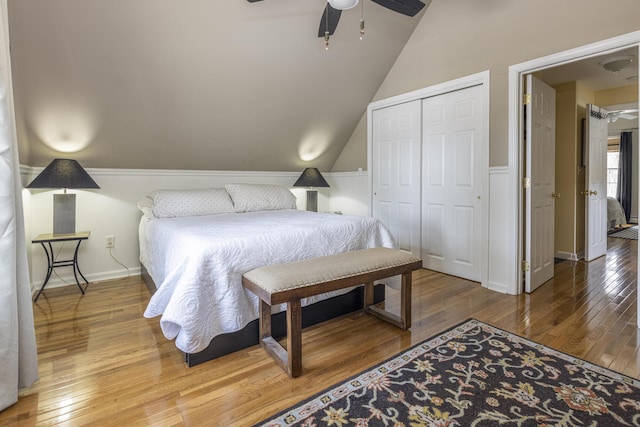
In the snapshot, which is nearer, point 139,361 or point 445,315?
point 139,361

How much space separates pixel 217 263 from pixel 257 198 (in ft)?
6.17

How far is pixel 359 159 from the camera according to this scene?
14.8 ft

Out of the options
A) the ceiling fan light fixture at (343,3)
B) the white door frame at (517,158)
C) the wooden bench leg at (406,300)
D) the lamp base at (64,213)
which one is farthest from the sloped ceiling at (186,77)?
the wooden bench leg at (406,300)

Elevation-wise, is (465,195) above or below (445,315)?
above

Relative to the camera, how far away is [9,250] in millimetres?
1445

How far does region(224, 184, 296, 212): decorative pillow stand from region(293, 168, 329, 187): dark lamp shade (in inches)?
21.3

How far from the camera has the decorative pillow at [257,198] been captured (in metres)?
3.59

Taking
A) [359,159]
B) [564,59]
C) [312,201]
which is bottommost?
[312,201]

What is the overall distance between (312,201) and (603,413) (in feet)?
11.7

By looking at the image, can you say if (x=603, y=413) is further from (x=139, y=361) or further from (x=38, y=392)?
(x=38, y=392)

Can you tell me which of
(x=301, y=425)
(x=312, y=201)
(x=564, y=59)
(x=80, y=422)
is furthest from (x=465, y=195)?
(x=80, y=422)

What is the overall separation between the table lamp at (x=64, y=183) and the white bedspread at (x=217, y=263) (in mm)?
1060

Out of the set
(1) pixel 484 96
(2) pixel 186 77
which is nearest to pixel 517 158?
(1) pixel 484 96

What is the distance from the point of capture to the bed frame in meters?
1.88
